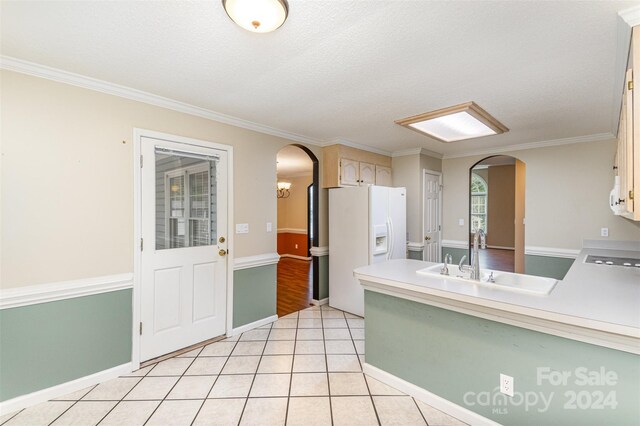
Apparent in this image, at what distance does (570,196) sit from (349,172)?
2942mm

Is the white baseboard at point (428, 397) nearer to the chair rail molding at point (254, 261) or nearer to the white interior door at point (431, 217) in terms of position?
the chair rail molding at point (254, 261)

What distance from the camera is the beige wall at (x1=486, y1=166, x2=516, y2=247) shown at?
9062 millimetres

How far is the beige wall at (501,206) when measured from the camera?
9062mm

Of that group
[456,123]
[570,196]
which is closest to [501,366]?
[456,123]

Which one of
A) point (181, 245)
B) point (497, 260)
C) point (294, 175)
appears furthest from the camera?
point (294, 175)

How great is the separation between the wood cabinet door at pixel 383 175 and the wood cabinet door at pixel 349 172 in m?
0.49

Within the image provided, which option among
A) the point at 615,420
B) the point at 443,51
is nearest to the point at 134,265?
the point at 443,51

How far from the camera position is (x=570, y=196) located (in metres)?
3.82

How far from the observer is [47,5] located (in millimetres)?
1406

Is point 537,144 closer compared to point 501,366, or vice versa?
point 501,366

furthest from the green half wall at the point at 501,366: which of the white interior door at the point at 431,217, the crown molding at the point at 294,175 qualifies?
the crown molding at the point at 294,175

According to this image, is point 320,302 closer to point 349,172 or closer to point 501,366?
point 349,172

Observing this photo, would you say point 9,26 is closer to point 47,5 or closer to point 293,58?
point 47,5

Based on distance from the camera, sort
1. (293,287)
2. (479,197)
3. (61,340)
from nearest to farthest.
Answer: (61,340) → (293,287) → (479,197)
